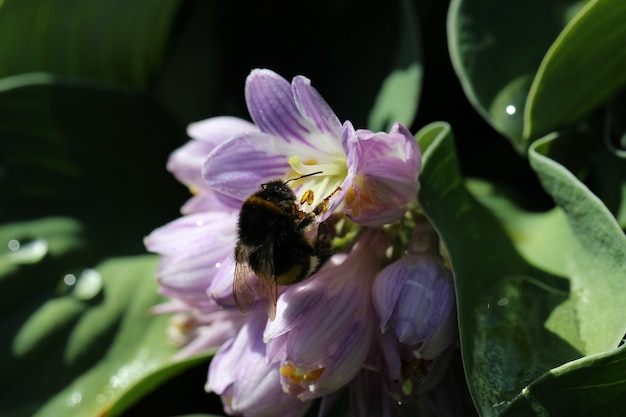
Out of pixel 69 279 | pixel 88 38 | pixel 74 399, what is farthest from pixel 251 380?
pixel 88 38

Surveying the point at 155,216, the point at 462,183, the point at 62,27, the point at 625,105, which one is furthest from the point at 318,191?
the point at 62,27

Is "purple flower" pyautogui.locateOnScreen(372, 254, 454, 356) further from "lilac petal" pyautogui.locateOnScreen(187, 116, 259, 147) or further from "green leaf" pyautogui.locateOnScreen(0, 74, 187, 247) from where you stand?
"green leaf" pyautogui.locateOnScreen(0, 74, 187, 247)

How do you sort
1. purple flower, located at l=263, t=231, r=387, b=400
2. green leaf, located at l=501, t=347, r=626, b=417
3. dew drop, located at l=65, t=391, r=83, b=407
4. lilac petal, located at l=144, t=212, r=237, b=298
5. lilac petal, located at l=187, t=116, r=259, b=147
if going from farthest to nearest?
dew drop, located at l=65, t=391, r=83, b=407 < lilac petal, located at l=187, t=116, r=259, b=147 < lilac petal, located at l=144, t=212, r=237, b=298 < purple flower, located at l=263, t=231, r=387, b=400 < green leaf, located at l=501, t=347, r=626, b=417

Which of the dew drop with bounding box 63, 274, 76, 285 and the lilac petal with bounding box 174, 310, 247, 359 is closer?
the lilac petal with bounding box 174, 310, 247, 359

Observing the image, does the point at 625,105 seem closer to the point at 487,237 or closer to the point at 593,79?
the point at 593,79

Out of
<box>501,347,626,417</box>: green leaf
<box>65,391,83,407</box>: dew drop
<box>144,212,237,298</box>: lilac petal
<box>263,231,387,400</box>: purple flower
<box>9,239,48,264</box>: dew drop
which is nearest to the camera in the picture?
<box>501,347,626,417</box>: green leaf

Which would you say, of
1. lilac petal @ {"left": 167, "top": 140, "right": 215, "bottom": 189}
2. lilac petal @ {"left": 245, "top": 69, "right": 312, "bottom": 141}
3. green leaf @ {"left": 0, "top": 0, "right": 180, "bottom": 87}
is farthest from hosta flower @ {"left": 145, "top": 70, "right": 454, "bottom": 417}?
green leaf @ {"left": 0, "top": 0, "right": 180, "bottom": 87}

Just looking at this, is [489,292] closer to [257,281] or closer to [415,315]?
[415,315]
